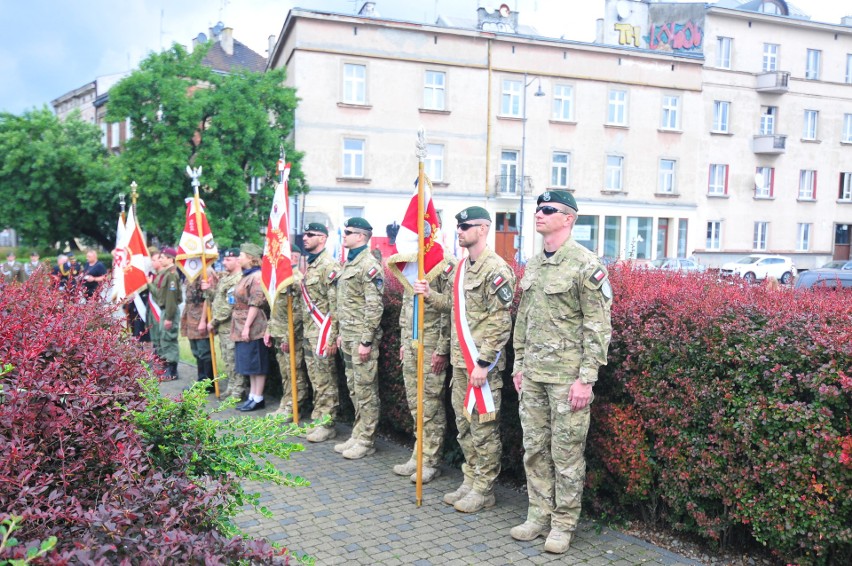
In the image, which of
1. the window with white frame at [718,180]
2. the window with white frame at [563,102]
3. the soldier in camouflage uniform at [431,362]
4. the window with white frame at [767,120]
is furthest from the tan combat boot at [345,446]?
the window with white frame at [767,120]

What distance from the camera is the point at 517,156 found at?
120ft

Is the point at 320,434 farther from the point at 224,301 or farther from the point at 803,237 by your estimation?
the point at 803,237

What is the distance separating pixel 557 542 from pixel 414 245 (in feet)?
9.14

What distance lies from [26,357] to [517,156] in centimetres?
3491

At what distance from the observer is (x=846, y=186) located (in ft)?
145

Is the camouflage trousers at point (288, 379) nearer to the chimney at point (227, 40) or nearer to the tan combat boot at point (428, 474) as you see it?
the tan combat boot at point (428, 474)

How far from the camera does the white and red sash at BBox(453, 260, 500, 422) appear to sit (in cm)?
539

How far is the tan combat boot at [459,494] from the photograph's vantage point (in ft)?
18.8

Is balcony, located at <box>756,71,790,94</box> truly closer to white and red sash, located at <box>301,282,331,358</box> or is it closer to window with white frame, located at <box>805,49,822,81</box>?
window with white frame, located at <box>805,49,822,81</box>

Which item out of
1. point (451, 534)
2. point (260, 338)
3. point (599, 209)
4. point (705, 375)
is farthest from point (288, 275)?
point (599, 209)

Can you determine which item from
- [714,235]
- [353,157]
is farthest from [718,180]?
[353,157]

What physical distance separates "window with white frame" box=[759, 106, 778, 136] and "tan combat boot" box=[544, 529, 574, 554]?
141 ft

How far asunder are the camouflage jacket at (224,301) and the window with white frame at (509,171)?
89.8ft

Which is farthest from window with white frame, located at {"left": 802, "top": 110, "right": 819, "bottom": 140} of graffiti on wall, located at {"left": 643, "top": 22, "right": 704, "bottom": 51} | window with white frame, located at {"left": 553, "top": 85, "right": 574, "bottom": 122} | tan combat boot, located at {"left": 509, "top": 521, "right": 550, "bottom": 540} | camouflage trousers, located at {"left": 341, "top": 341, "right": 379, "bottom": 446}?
tan combat boot, located at {"left": 509, "top": 521, "right": 550, "bottom": 540}
